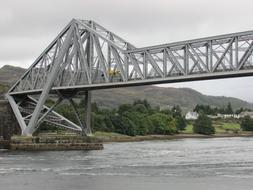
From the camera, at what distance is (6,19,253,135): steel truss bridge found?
93375 millimetres

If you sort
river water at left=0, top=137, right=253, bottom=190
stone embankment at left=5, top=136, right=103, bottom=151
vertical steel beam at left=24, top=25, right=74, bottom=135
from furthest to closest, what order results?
vertical steel beam at left=24, top=25, right=74, bottom=135
stone embankment at left=5, top=136, right=103, bottom=151
river water at left=0, top=137, right=253, bottom=190

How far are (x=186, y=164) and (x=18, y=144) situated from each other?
48.3 meters

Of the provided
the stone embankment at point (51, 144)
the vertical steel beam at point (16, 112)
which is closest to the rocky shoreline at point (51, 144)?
the stone embankment at point (51, 144)

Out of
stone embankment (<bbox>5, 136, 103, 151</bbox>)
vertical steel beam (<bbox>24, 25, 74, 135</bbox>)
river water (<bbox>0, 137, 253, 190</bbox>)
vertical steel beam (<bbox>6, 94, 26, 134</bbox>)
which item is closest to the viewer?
river water (<bbox>0, 137, 253, 190</bbox>)

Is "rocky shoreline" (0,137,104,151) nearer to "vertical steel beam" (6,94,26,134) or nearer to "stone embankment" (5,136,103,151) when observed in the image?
"stone embankment" (5,136,103,151)

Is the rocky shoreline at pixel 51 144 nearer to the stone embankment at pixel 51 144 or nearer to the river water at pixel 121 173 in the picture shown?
the stone embankment at pixel 51 144

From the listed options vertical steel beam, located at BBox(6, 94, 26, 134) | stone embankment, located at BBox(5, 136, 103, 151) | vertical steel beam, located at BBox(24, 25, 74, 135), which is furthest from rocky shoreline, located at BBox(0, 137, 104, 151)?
vertical steel beam, located at BBox(6, 94, 26, 134)

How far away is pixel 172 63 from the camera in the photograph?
102m

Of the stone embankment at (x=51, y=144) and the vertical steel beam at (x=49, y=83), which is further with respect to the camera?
the vertical steel beam at (x=49, y=83)

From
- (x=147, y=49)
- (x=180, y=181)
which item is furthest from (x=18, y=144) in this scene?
(x=180, y=181)

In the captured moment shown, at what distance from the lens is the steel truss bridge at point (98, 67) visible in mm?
93375

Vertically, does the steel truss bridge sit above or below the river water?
above

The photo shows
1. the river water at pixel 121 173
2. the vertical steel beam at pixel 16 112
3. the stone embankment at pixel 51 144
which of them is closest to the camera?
the river water at pixel 121 173

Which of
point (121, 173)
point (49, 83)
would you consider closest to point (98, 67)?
point (49, 83)
